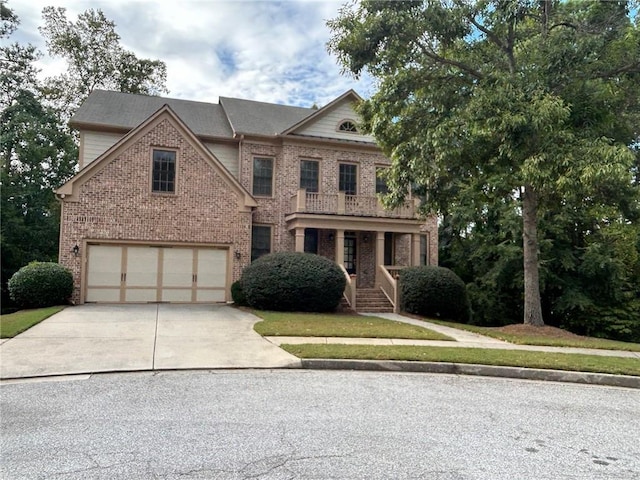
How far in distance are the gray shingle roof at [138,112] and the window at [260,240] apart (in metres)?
4.06

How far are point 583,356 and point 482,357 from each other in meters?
2.31

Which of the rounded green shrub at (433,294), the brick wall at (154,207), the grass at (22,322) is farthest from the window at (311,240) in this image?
the grass at (22,322)

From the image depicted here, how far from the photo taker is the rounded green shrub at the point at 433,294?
16891 mm

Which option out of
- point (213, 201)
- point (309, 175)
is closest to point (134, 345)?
point (213, 201)

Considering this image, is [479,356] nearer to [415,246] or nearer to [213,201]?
[415,246]

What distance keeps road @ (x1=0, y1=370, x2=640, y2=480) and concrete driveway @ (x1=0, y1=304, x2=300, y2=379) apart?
0.66 metres

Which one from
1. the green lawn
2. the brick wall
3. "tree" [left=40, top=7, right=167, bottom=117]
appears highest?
"tree" [left=40, top=7, right=167, bottom=117]

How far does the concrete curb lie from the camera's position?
770 cm

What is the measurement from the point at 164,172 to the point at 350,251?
27.6 ft

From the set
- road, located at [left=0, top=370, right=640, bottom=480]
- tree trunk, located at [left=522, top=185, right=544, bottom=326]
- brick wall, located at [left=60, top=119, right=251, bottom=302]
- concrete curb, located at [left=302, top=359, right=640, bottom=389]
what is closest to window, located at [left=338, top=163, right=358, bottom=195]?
brick wall, located at [left=60, top=119, right=251, bottom=302]

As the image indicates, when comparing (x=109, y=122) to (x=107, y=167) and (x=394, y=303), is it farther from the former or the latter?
(x=394, y=303)

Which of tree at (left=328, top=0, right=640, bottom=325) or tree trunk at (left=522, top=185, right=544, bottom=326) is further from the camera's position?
tree trunk at (left=522, top=185, right=544, bottom=326)

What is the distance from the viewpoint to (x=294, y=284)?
1544cm

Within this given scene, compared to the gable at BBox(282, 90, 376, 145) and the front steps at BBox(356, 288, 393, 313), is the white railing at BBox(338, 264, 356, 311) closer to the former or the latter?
the front steps at BBox(356, 288, 393, 313)
